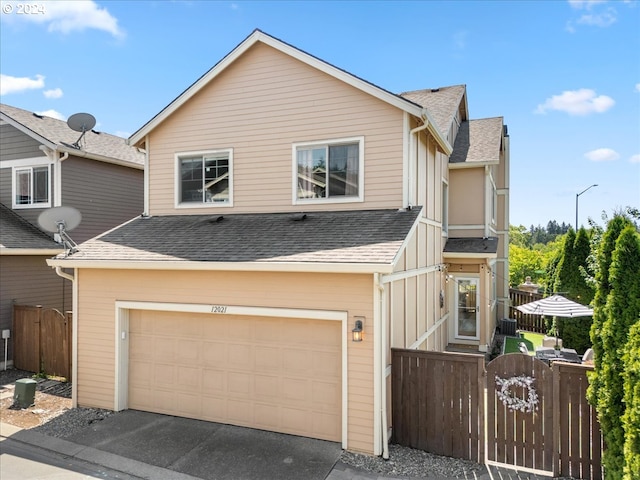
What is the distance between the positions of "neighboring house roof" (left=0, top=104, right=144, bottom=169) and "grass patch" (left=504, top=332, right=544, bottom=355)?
14.4 metres

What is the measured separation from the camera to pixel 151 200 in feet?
35.6

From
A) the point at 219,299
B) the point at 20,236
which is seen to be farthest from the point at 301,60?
the point at 20,236

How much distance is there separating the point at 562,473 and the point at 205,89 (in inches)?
421

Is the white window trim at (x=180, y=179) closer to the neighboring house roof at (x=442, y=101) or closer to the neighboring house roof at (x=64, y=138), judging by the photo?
the neighboring house roof at (x=64, y=138)

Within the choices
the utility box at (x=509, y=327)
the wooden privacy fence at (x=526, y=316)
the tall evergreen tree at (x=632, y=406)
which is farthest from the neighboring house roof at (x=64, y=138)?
the wooden privacy fence at (x=526, y=316)

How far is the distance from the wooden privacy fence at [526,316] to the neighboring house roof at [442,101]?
937 cm

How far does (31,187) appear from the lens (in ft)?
45.5

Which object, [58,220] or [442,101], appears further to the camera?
[442,101]

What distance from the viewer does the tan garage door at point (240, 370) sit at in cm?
739

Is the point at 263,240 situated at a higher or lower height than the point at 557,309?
higher

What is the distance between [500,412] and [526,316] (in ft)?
46.8

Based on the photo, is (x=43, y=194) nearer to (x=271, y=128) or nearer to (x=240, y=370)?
(x=271, y=128)

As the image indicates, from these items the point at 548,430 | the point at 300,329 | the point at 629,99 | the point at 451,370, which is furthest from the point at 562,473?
the point at 629,99

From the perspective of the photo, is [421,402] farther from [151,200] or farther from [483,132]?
[483,132]
